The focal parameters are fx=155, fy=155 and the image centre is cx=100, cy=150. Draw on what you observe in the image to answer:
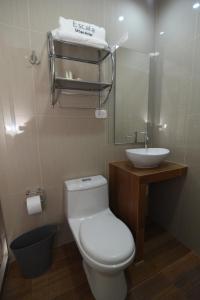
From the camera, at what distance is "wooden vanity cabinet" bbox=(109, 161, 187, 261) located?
1.26m

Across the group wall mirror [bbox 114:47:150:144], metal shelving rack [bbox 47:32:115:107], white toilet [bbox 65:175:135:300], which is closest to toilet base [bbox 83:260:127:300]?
white toilet [bbox 65:175:135:300]

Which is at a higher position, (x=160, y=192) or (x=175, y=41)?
(x=175, y=41)

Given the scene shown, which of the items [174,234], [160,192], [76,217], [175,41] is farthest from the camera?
[160,192]

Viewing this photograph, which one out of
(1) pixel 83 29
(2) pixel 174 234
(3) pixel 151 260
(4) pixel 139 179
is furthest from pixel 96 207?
(1) pixel 83 29

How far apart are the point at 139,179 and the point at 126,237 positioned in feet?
1.38

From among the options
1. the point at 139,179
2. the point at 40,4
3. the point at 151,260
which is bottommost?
the point at 151,260

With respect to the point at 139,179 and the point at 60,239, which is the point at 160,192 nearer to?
the point at 139,179

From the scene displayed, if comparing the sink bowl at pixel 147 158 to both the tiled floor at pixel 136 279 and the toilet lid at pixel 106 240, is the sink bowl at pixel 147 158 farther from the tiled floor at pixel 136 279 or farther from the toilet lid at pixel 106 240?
the tiled floor at pixel 136 279

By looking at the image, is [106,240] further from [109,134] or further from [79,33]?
[79,33]

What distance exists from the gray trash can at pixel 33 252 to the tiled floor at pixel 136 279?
7 cm

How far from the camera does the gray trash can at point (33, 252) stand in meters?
1.19

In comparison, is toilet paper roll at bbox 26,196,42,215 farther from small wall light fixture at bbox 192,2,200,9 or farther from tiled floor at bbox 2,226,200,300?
small wall light fixture at bbox 192,2,200,9

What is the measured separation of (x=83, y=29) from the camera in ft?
3.80

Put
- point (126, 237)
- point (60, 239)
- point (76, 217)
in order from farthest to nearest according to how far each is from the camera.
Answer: point (60, 239), point (76, 217), point (126, 237)
